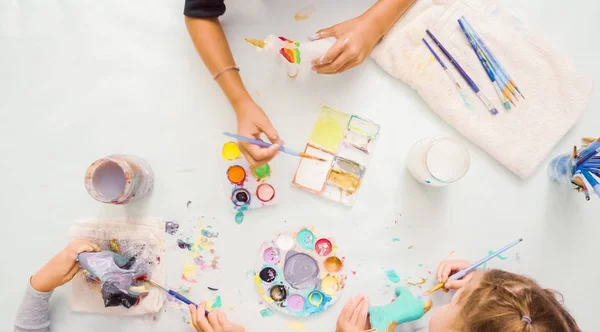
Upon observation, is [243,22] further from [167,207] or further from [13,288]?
[13,288]

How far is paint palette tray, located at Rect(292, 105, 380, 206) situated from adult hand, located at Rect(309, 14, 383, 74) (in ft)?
0.33

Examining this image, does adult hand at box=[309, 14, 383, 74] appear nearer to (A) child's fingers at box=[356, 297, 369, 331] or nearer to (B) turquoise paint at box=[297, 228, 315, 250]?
(B) turquoise paint at box=[297, 228, 315, 250]

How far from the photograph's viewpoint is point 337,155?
2.89 ft

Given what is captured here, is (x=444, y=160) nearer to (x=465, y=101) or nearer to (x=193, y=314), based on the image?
(x=465, y=101)

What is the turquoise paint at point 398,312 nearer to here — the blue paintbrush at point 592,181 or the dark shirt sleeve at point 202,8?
the blue paintbrush at point 592,181

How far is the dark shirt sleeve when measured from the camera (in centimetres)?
80

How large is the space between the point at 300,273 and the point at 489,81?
0.56 meters

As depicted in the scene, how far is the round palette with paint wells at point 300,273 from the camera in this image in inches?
33.9

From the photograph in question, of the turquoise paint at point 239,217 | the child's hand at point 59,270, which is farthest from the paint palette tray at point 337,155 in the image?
the child's hand at point 59,270

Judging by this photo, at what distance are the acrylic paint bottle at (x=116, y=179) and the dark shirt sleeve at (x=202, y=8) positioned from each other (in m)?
0.31

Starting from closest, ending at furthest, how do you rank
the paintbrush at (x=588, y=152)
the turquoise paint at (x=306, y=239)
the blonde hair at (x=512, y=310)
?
the blonde hair at (x=512, y=310) < the paintbrush at (x=588, y=152) < the turquoise paint at (x=306, y=239)

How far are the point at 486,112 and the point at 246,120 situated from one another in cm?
50

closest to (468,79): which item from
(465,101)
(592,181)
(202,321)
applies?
(465,101)

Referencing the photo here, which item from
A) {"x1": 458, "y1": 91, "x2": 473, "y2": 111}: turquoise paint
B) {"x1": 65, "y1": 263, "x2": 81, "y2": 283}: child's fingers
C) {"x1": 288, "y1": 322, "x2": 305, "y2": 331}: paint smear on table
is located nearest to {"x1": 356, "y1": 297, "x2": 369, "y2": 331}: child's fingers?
{"x1": 288, "y1": 322, "x2": 305, "y2": 331}: paint smear on table
